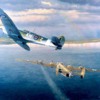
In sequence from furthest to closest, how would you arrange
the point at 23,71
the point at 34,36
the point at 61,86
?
1. the point at 61,86
2. the point at 23,71
3. the point at 34,36

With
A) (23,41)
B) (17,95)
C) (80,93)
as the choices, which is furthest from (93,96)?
(23,41)

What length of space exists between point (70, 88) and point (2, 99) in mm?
11040

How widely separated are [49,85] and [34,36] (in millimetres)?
38648

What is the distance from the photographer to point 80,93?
1903 inches

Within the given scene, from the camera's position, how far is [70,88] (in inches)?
1900

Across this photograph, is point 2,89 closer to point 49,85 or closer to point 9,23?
point 49,85

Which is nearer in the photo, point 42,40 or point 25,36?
point 25,36

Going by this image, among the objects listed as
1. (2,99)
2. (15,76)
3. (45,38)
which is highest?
(45,38)

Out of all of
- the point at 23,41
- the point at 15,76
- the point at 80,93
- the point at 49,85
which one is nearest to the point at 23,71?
the point at 15,76

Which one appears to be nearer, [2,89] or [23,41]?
[23,41]

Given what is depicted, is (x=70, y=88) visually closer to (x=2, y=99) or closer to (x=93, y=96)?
(x=93, y=96)

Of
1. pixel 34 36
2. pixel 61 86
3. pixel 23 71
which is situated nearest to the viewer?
pixel 34 36

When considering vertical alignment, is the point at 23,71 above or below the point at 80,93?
above

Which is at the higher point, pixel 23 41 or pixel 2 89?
pixel 23 41
